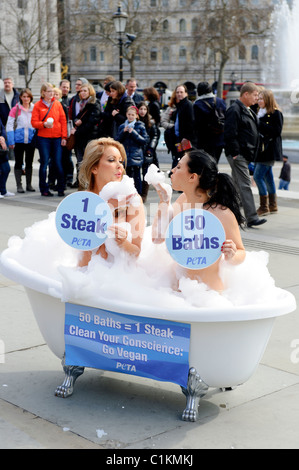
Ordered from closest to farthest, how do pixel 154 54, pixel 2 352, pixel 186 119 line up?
pixel 2 352
pixel 186 119
pixel 154 54

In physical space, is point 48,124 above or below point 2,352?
above

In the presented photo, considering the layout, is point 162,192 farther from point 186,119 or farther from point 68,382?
point 186,119

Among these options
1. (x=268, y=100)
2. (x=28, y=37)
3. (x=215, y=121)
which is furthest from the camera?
(x=28, y=37)

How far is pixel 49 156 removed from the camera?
11.4m

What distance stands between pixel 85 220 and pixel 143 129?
6659mm

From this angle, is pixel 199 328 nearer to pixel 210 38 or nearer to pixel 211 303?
pixel 211 303

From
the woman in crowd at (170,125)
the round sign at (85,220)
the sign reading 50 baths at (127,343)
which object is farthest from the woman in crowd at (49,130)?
the sign reading 50 baths at (127,343)

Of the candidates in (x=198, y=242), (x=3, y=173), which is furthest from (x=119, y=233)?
(x=3, y=173)

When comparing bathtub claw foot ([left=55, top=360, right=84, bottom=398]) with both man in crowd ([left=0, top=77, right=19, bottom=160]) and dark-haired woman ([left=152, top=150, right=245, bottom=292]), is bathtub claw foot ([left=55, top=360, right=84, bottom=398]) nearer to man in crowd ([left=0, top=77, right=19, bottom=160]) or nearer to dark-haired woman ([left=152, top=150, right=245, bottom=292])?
dark-haired woman ([left=152, top=150, right=245, bottom=292])

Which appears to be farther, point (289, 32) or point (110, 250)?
point (289, 32)

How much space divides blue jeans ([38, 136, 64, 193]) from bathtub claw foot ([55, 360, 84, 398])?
7.50 meters
